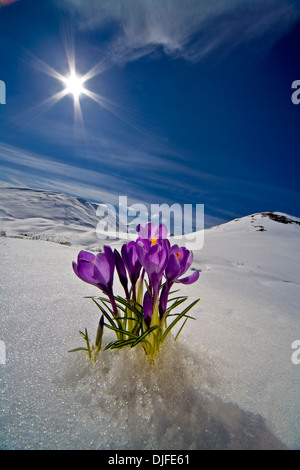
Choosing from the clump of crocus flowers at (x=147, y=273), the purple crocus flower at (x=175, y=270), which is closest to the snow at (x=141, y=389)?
the clump of crocus flowers at (x=147, y=273)

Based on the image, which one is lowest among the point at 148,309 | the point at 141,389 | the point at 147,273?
the point at 141,389

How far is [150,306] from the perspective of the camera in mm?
960

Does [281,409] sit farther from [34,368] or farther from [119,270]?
[34,368]

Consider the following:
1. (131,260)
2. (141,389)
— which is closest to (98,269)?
(131,260)

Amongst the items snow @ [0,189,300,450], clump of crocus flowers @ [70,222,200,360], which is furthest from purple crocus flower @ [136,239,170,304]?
snow @ [0,189,300,450]

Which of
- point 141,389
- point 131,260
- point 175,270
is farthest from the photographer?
point 131,260

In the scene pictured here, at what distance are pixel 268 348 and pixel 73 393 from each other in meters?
1.18

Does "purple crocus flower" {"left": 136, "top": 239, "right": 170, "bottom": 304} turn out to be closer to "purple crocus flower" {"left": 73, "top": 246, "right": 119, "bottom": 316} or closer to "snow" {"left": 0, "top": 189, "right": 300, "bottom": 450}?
"purple crocus flower" {"left": 73, "top": 246, "right": 119, "bottom": 316}

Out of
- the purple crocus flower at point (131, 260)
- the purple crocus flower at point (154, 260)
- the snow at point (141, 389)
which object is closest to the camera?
the snow at point (141, 389)

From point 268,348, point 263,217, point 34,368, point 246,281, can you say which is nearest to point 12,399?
point 34,368

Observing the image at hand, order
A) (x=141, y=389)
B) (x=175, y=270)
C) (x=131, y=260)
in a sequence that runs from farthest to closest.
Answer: (x=131, y=260), (x=175, y=270), (x=141, y=389)

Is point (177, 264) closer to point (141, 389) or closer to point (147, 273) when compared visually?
point (147, 273)

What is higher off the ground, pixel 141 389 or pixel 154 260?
pixel 154 260

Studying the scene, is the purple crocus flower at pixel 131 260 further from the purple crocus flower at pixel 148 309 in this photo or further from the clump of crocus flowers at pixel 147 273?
the purple crocus flower at pixel 148 309
